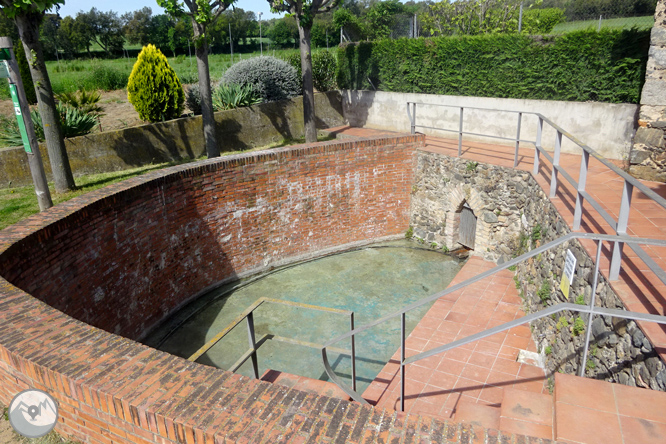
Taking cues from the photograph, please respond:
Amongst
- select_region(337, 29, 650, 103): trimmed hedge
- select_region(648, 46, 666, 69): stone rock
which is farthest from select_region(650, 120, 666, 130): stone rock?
select_region(337, 29, 650, 103): trimmed hedge

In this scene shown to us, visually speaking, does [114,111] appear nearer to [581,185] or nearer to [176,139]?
[176,139]

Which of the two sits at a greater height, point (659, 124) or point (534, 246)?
point (659, 124)

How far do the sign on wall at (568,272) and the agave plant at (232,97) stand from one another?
419 inches

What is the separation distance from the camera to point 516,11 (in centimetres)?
1617

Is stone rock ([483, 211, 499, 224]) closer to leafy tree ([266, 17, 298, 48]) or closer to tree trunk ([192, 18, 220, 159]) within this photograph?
tree trunk ([192, 18, 220, 159])

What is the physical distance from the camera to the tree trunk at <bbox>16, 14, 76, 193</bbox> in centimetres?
852

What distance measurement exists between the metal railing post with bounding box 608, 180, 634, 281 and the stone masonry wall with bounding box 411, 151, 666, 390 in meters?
0.15

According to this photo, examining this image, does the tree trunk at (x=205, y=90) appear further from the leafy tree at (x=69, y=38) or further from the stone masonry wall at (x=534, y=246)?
the leafy tree at (x=69, y=38)

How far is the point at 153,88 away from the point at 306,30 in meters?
4.26

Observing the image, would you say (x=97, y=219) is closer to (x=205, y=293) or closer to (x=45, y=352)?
(x=205, y=293)

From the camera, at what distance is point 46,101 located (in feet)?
29.6

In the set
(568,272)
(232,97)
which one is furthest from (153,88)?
(568,272)

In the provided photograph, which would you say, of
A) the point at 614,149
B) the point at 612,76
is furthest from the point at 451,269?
the point at 612,76

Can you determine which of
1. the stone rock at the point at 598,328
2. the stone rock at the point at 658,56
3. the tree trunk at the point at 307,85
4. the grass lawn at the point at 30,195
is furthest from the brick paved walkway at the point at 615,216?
the grass lawn at the point at 30,195
